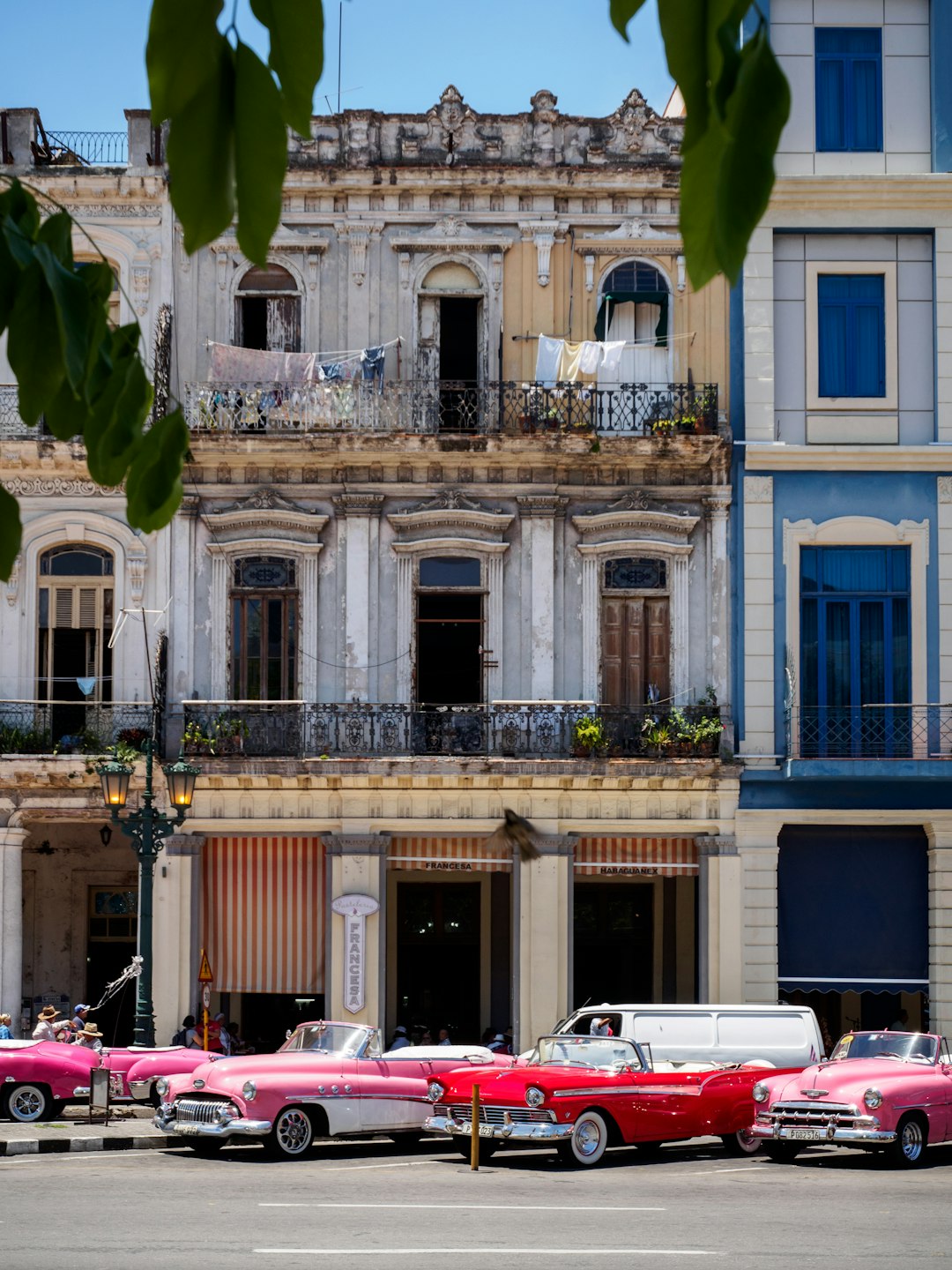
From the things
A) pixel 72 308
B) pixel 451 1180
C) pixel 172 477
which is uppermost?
pixel 72 308

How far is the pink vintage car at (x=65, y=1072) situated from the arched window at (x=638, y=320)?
11503mm

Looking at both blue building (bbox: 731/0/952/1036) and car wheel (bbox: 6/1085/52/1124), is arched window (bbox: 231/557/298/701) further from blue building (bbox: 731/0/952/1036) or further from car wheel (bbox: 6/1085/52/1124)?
car wheel (bbox: 6/1085/52/1124)

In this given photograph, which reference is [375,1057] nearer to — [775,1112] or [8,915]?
[775,1112]

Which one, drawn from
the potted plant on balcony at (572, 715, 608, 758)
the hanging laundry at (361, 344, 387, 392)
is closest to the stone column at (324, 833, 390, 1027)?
the potted plant on balcony at (572, 715, 608, 758)

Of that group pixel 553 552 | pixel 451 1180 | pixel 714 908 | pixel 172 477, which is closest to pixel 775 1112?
pixel 451 1180

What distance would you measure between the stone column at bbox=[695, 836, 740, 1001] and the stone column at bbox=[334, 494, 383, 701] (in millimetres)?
5182

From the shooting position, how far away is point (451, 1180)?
1794cm

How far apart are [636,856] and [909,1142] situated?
9121 millimetres

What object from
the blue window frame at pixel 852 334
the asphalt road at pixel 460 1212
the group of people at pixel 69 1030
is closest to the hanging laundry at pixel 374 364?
the blue window frame at pixel 852 334

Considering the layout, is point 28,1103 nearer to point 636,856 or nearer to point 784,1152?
point 784,1152

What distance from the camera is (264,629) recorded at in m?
28.2

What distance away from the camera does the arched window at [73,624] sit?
28.0 meters

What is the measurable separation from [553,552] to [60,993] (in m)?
9.61

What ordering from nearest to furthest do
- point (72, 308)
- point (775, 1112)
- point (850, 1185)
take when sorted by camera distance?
point (72, 308) → point (850, 1185) → point (775, 1112)
